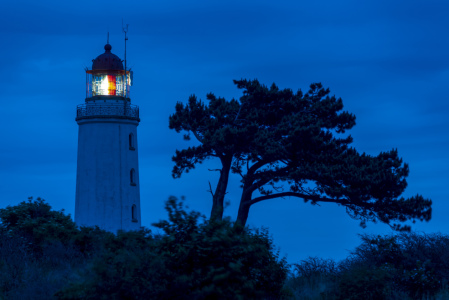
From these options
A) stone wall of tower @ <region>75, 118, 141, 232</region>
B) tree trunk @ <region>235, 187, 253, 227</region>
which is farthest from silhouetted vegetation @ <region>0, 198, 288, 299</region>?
stone wall of tower @ <region>75, 118, 141, 232</region>

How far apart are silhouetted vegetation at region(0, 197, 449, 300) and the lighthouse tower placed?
8934 millimetres

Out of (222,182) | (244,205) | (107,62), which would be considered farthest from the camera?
(107,62)

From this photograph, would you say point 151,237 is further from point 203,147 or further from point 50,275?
point 203,147

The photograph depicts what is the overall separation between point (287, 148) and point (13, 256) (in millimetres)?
14800

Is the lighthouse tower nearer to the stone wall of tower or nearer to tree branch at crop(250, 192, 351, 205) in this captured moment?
the stone wall of tower

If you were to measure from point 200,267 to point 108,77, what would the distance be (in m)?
25.9

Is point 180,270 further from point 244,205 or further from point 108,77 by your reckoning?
point 108,77

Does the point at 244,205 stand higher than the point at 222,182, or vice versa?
the point at 222,182

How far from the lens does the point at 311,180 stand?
3722 cm

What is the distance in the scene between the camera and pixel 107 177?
4166cm

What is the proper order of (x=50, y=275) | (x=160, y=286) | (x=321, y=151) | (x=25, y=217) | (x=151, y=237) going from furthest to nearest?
(x=321, y=151)
(x=25, y=217)
(x=50, y=275)
(x=151, y=237)
(x=160, y=286)

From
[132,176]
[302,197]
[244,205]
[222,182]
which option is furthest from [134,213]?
[302,197]

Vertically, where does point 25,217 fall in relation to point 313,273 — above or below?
above

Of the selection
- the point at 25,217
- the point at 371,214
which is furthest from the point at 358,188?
the point at 25,217
